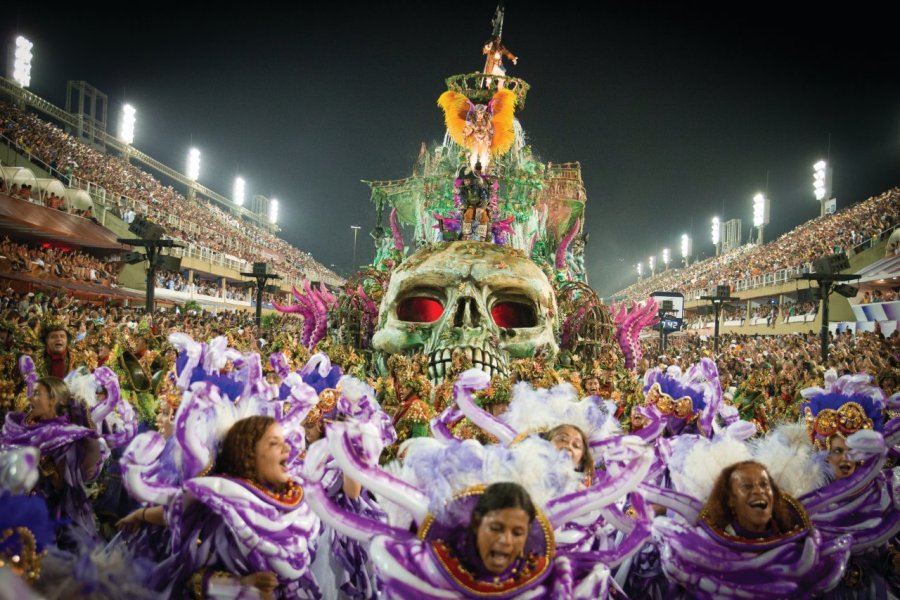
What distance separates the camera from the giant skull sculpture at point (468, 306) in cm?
714

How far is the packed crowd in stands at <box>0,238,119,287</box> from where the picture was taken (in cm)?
1474

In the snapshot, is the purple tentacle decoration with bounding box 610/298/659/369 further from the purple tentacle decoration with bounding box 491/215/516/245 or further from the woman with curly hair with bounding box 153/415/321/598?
the woman with curly hair with bounding box 153/415/321/598

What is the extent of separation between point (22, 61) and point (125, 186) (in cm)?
933

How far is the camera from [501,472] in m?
2.02

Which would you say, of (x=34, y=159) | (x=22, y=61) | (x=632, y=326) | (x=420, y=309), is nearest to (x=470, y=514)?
(x=420, y=309)

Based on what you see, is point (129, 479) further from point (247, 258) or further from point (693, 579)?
point (247, 258)

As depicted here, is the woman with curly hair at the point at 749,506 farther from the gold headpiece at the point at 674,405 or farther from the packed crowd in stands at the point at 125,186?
the packed crowd in stands at the point at 125,186

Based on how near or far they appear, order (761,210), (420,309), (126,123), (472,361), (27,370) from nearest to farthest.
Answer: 1. (27,370)
2. (472,361)
3. (420,309)
4. (126,123)
5. (761,210)

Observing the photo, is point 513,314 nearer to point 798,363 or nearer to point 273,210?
Answer: point 798,363

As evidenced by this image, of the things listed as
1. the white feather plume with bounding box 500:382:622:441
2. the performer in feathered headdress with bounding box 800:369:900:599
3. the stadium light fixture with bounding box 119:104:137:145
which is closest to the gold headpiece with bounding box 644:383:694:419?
the performer in feathered headdress with bounding box 800:369:900:599

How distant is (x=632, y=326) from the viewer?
9812mm

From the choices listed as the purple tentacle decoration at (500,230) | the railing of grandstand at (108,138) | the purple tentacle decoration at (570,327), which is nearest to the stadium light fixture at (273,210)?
the railing of grandstand at (108,138)

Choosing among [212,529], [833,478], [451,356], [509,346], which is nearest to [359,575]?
[212,529]

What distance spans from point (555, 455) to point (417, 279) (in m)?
5.72
